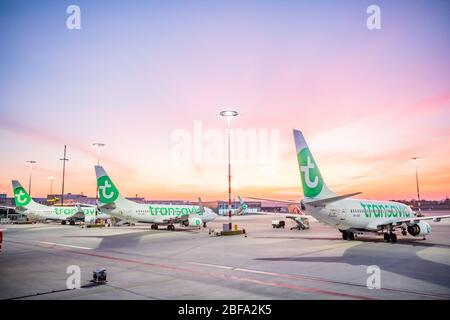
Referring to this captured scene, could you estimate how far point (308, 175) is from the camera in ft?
86.8

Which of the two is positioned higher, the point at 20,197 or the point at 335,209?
the point at 20,197

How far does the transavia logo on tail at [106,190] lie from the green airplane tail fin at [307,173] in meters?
26.8

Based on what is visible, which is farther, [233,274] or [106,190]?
[106,190]

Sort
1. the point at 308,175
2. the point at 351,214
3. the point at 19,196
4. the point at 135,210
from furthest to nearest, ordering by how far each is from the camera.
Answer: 1. the point at 19,196
2. the point at 135,210
3. the point at 351,214
4. the point at 308,175

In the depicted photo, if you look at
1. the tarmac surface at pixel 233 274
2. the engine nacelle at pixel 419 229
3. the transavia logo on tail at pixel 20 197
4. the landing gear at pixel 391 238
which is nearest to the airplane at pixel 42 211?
the transavia logo on tail at pixel 20 197

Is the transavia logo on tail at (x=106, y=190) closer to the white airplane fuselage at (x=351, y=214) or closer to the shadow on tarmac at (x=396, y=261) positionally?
the white airplane fuselage at (x=351, y=214)

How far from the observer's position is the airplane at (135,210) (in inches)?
1655

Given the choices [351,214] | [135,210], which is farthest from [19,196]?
[351,214]

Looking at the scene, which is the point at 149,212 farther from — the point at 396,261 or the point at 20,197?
the point at 20,197

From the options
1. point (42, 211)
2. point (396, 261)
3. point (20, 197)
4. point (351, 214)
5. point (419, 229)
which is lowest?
point (396, 261)

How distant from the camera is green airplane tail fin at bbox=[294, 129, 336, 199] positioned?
86.3 feet

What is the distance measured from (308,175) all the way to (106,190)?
2758 cm
